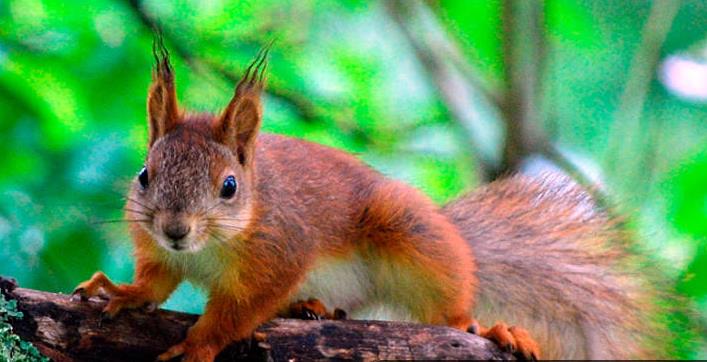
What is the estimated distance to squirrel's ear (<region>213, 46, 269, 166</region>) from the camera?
7.25 feet

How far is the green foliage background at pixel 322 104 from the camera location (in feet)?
9.64

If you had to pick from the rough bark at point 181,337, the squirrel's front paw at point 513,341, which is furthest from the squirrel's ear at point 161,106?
the squirrel's front paw at point 513,341

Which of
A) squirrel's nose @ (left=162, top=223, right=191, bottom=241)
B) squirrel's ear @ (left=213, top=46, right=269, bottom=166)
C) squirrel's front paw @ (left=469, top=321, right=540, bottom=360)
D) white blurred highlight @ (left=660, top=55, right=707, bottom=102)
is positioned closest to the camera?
squirrel's nose @ (left=162, top=223, right=191, bottom=241)

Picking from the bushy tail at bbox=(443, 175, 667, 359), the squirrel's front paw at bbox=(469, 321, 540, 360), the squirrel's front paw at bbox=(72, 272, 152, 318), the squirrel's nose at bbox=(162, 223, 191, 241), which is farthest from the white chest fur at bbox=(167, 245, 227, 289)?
the bushy tail at bbox=(443, 175, 667, 359)

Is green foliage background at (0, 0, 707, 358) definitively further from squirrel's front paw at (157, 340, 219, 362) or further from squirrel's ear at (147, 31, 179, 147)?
squirrel's front paw at (157, 340, 219, 362)

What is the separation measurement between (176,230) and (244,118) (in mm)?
384

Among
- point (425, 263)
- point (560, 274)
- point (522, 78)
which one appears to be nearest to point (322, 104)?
point (522, 78)

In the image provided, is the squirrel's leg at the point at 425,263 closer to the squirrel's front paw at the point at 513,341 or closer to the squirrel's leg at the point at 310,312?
the squirrel's front paw at the point at 513,341

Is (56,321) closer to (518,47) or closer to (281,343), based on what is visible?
(281,343)

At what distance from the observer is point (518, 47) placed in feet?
12.7

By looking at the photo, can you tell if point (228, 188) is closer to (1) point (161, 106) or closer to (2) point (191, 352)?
(1) point (161, 106)

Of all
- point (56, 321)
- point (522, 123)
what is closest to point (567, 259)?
point (522, 123)

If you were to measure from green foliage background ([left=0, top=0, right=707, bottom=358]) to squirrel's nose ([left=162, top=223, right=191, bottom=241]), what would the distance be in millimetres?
422

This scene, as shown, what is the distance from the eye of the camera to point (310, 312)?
2500 mm
